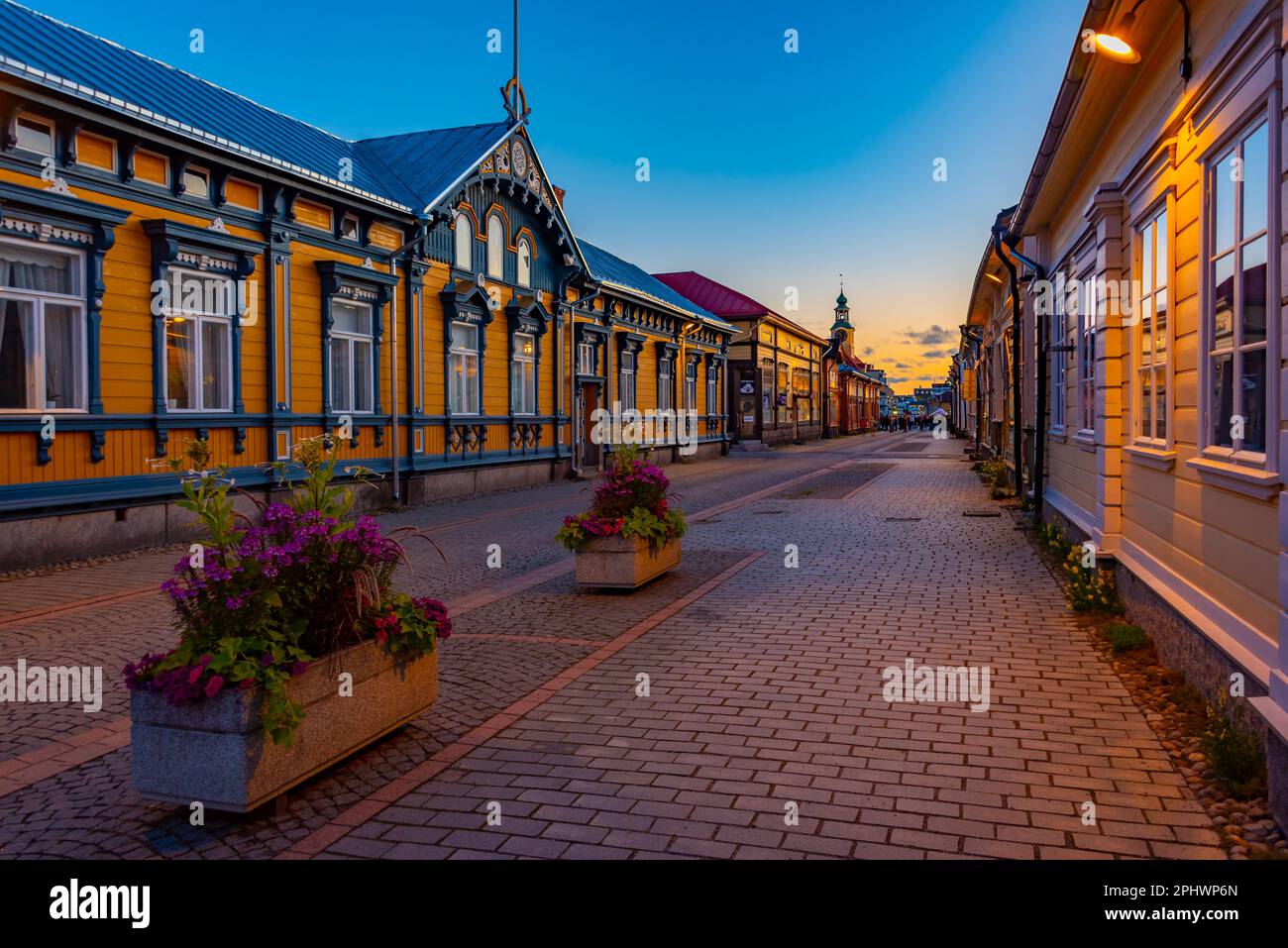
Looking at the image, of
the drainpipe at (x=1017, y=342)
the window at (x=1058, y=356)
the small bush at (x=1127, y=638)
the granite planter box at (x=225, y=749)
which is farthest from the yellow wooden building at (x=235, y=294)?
the drainpipe at (x=1017, y=342)

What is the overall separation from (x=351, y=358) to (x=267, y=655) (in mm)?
13986

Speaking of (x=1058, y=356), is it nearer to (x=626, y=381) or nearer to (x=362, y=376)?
(x=362, y=376)

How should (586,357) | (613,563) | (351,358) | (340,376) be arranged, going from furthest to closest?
(586,357), (351,358), (340,376), (613,563)

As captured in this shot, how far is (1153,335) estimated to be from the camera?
7.20 m

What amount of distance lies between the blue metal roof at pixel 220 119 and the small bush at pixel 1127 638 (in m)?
11.8

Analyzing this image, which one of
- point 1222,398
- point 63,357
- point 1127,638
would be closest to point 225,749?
point 1222,398

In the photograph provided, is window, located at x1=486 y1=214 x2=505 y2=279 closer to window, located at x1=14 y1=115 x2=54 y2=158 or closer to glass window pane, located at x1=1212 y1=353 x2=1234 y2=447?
window, located at x1=14 y1=115 x2=54 y2=158

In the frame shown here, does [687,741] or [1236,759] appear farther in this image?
[687,741]

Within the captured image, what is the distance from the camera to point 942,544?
42.3 ft

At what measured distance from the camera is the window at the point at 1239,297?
4672mm

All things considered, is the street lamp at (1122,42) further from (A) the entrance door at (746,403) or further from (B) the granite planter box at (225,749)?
(A) the entrance door at (746,403)

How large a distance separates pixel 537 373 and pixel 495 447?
3.02 metres
